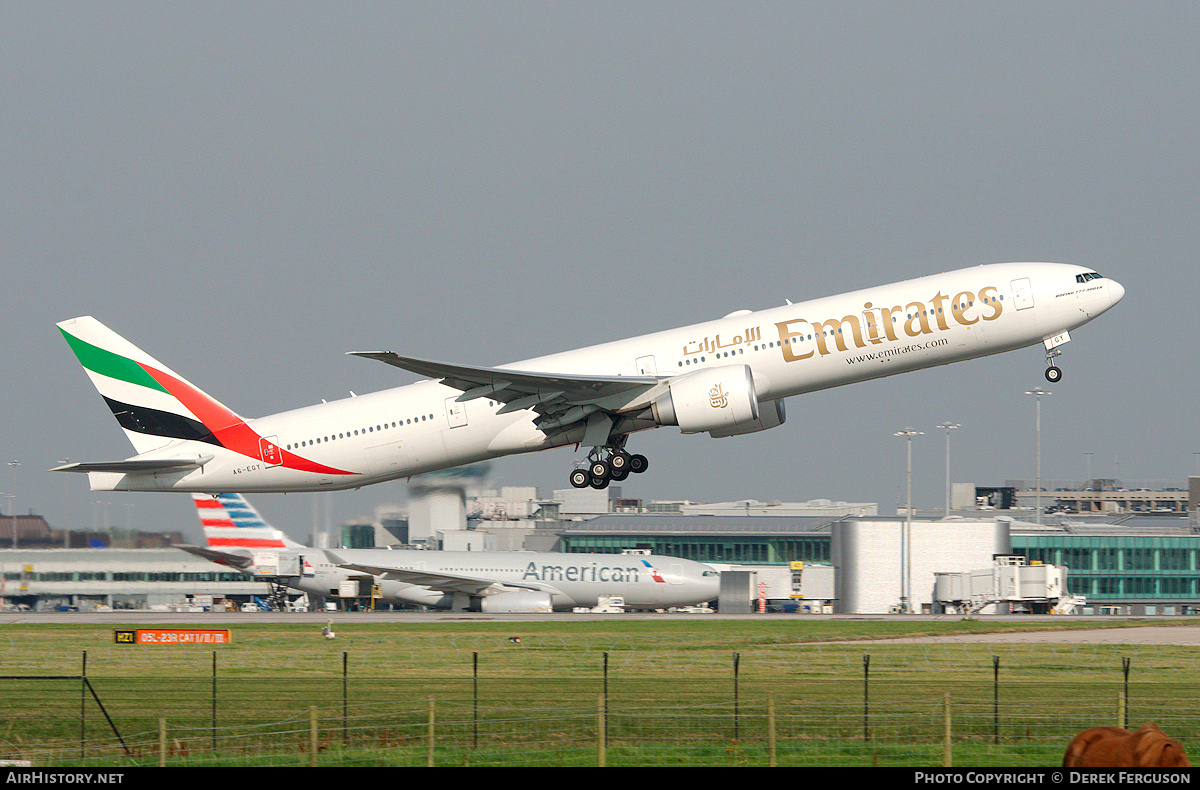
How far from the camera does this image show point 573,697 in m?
30.1

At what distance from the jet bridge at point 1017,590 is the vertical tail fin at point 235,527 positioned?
36.5 meters

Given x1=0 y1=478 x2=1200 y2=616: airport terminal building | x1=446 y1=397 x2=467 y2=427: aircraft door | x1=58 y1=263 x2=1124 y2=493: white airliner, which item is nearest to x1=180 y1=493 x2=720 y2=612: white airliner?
x1=0 y1=478 x2=1200 y2=616: airport terminal building

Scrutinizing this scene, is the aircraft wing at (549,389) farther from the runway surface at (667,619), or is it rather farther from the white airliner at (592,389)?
the runway surface at (667,619)

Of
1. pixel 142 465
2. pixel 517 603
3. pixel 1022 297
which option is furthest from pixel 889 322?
pixel 517 603

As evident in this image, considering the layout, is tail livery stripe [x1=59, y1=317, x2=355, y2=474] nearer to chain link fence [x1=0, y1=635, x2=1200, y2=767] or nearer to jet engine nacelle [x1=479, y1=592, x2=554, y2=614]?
chain link fence [x1=0, y1=635, x2=1200, y2=767]

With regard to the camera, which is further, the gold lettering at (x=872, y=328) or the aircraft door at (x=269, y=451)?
the aircraft door at (x=269, y=451)

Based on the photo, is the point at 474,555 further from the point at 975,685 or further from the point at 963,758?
the point at 963,758

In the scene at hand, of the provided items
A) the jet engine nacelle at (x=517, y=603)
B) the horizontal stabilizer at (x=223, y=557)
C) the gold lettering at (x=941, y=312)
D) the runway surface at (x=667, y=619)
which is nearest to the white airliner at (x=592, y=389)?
the gold lettering at (x=941, y=312)

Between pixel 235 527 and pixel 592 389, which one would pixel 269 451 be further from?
pixel 235 527

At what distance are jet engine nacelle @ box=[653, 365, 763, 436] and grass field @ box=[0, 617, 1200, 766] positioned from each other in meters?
6.72

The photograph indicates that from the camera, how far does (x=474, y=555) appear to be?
61.8 metres

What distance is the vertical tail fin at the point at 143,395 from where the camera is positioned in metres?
39.4

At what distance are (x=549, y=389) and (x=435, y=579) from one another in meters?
25.6

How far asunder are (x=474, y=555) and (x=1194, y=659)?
33.5 m
